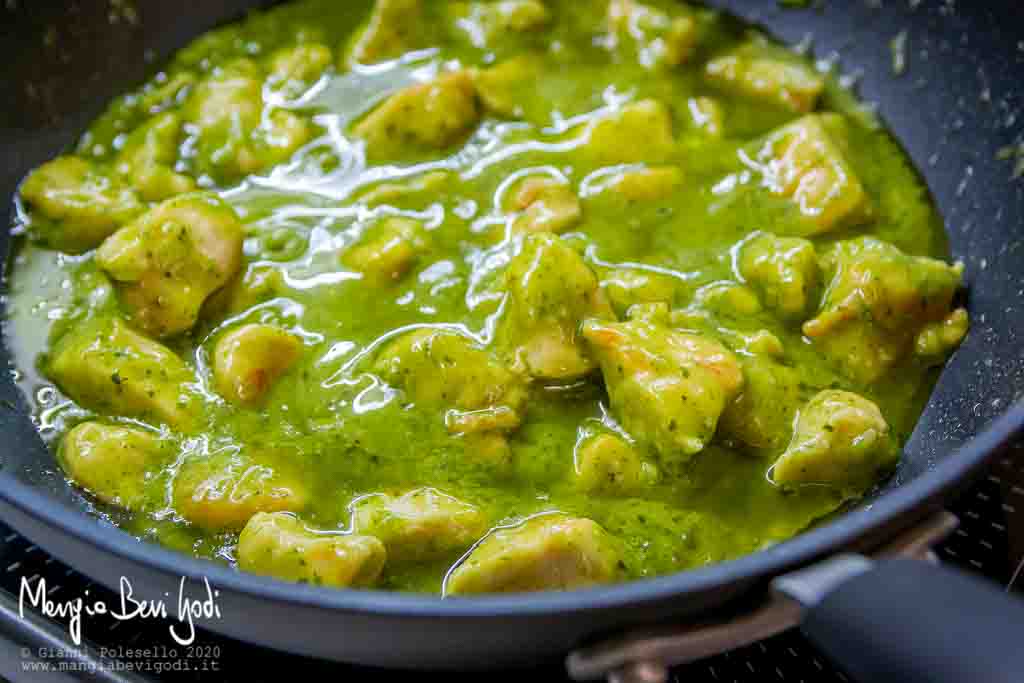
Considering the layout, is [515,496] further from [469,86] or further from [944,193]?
[944,193]

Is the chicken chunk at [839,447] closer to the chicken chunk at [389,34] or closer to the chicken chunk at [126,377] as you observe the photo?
the chicken chunk at [126,377]

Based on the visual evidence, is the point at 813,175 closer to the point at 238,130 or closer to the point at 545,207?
the point at 545,207

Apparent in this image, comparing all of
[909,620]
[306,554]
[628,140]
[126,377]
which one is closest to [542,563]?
[306,554]

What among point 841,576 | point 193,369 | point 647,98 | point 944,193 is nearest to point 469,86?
point 647,98

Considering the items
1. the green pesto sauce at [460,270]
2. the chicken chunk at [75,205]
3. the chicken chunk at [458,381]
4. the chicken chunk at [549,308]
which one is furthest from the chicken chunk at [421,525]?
the chicken chunk at [75,205]

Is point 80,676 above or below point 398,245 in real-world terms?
below

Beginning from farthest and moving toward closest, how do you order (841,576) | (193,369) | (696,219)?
(696,219)
(193,369)
(841,576)
